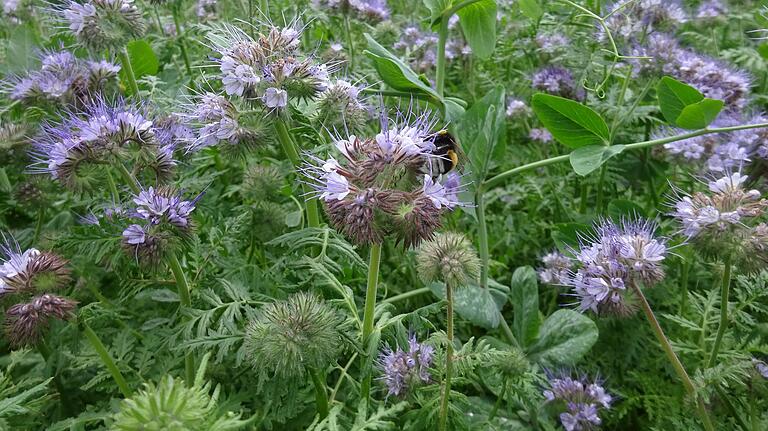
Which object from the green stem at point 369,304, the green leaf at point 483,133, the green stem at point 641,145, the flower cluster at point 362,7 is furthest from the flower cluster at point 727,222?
the flower cluster at point 362,7

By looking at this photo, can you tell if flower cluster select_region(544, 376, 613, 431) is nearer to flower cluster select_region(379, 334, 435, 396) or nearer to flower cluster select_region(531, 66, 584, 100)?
Answer: flower cluster select_region(379, 334, 435, 396)

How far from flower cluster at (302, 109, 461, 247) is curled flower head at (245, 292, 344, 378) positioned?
1.00 feet

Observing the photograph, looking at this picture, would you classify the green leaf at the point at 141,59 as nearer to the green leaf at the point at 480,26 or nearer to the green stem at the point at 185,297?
the green stem at the point at 185,297

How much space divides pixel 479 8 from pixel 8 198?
8.22 feet

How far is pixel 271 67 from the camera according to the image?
2.16 metres

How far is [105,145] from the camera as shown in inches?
87.8

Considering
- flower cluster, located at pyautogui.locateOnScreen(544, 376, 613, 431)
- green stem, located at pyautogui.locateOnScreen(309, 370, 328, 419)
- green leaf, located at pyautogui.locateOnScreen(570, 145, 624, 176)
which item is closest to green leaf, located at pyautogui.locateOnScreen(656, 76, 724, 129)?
green leaf, located at pyautogui.locateOnScreen(570, 145, 624, 176)

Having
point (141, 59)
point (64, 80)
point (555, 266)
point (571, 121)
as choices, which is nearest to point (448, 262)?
point (571, 121)

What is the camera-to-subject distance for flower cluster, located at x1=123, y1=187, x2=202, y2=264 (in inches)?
81.0

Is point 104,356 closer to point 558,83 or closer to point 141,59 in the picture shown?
point 141,59

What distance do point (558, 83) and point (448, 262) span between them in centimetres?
239

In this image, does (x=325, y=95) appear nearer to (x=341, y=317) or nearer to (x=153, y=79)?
(x=341, y=317)

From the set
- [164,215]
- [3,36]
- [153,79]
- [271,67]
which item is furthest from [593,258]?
[3,36]

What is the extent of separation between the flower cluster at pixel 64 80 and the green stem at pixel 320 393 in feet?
5.48
